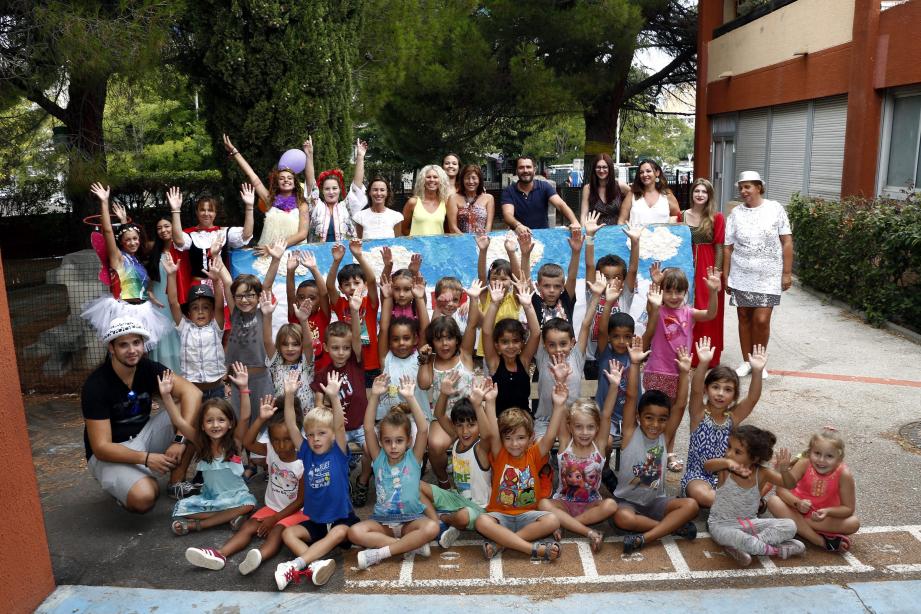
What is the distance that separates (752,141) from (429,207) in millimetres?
12354

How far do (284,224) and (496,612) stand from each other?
411cm

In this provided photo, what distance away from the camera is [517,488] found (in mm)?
4609

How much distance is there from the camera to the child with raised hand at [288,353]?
5.43 meters

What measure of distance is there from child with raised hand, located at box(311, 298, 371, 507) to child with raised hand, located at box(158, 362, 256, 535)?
2.01 feet

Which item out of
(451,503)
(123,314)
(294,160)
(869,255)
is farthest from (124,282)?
(869,255)

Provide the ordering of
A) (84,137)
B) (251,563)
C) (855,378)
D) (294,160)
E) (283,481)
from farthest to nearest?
(84,137), (294,160), (855,378), (283,481), (251,563)

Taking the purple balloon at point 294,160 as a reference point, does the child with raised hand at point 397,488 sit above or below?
below

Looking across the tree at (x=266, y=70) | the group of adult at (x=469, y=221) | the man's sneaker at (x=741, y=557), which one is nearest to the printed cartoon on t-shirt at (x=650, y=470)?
the man's sneaker at (x=741, y=557)

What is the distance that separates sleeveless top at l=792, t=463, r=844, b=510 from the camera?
4.39 metres

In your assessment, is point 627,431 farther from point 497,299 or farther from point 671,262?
point 671,262

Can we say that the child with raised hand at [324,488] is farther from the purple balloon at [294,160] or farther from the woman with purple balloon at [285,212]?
the purple balloon at [294,160]

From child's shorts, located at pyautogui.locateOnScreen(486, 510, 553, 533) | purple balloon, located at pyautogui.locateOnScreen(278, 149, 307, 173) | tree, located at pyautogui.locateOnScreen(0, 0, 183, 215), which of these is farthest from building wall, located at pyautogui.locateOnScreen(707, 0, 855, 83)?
child's shorts, located at pyautogui.locateOnScreen(486, 510, 553, 533)

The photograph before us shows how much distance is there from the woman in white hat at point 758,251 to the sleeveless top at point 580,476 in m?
2.75

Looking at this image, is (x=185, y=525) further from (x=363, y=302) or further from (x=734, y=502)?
(x=734, y=502)
